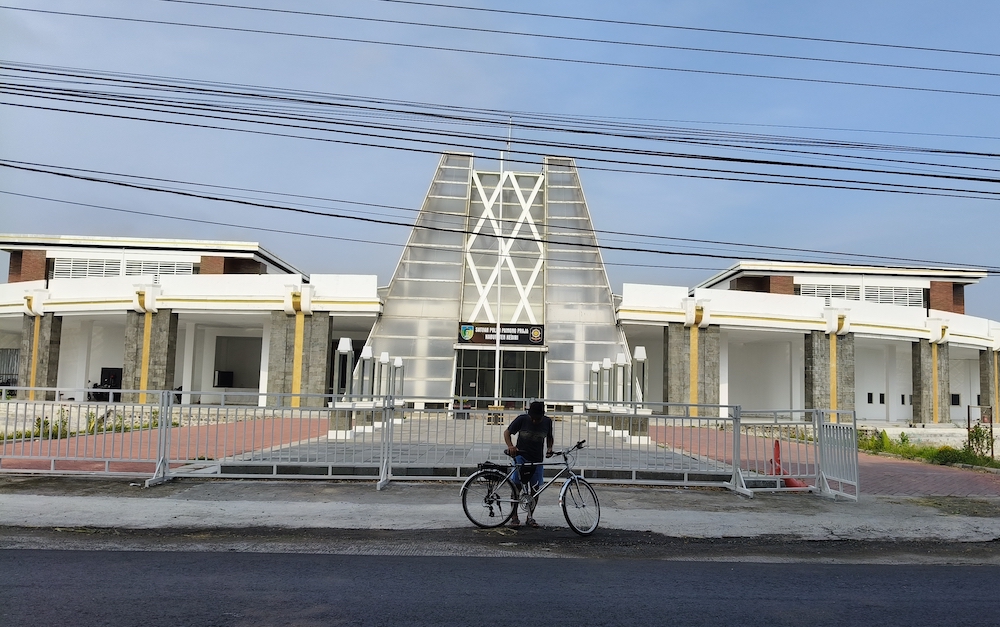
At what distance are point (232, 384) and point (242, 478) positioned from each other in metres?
36.5

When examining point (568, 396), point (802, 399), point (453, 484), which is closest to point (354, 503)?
point (453, 484)

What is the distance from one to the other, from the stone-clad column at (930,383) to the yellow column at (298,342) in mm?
29002

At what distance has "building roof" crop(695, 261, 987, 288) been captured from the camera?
146ft

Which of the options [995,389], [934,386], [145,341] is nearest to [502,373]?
[145,341]

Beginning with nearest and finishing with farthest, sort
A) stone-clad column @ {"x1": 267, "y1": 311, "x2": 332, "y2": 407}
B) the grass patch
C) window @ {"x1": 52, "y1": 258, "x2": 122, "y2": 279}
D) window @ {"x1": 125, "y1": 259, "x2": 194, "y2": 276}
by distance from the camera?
the grass patch < stone-clad column @ {"x1": 267, "y1": 311, "x2": 332, "y2": 407} < window @ {"x1": 125, "y1": 259, "x2": 194, "y2": 276} < window @ {"x1": 52, "y1": 258, "x2": 122, "y2": 279}

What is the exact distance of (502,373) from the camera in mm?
34688

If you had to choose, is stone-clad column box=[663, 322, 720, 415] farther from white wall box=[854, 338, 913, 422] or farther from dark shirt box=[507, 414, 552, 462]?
dark shirt box=[507, 414, 552, 462]

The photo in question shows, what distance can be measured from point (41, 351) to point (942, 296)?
50.2 metres

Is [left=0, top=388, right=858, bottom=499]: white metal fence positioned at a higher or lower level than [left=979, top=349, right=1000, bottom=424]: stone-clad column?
lower

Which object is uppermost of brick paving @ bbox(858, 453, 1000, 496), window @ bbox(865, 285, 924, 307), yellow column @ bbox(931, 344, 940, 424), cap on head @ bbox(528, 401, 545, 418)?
window @ bbox(865, 285, 924, 307)

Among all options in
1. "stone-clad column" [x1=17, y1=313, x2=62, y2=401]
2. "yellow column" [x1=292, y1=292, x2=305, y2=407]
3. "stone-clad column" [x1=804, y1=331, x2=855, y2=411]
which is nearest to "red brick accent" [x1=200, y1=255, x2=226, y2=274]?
"stone-clad column" [x1=17, y1=313, x2=62, y2=401]

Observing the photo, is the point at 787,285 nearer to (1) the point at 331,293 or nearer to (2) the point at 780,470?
(1) the point at 331,293

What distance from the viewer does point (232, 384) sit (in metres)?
47.3

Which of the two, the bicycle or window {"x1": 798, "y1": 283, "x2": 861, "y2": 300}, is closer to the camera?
the bicycle
